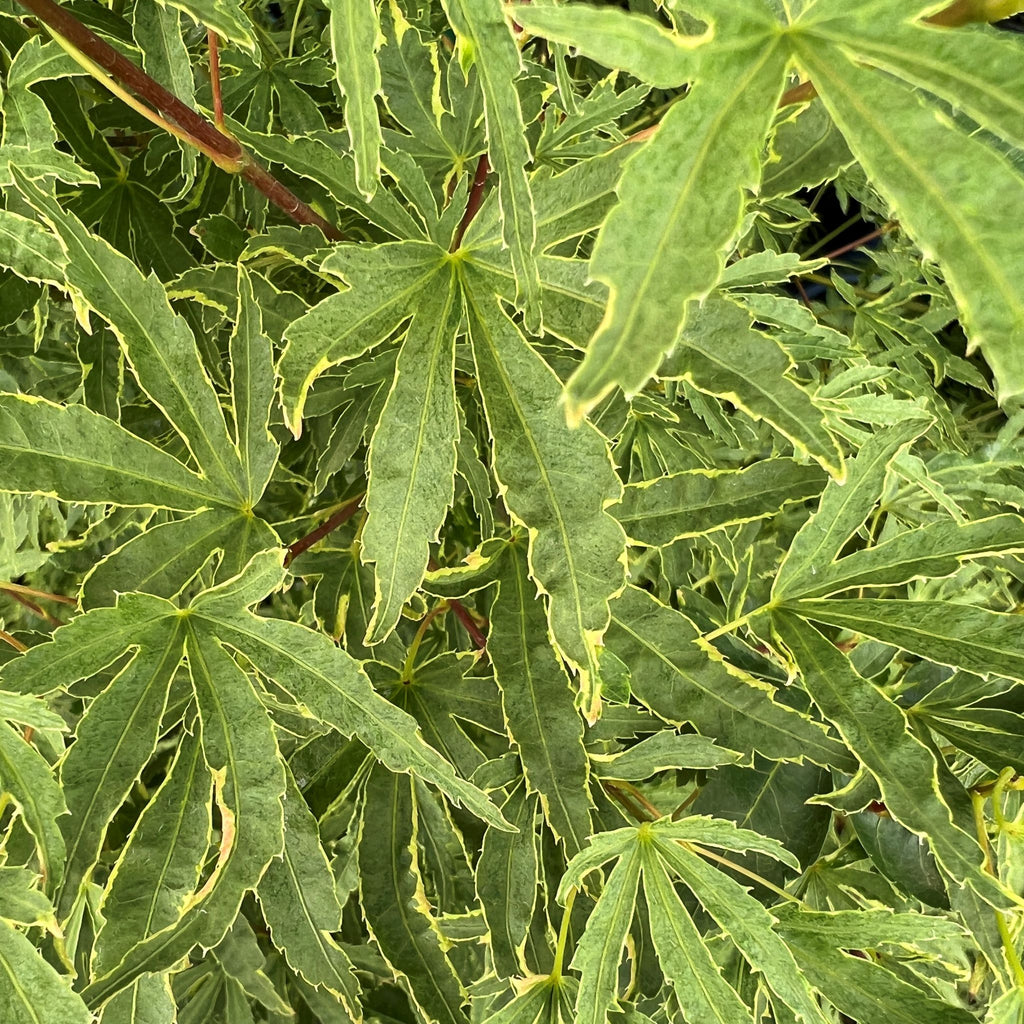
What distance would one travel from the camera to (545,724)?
527 mm

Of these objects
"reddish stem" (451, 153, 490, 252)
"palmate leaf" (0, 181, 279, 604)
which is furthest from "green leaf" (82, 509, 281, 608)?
"reddish stem" (451, 153, 490, 252)

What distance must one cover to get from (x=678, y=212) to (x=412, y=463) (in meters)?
0.23

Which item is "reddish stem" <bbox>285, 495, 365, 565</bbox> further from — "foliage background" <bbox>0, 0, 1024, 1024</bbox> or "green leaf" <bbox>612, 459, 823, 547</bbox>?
"green leaf" <bbox>612, 459, 823, 547</bbox>

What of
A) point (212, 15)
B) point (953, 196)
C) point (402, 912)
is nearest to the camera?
point (953, 196)

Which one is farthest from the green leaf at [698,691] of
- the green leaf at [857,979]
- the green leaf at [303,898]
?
the green leaf at [303,898]

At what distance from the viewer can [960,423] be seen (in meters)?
1.38

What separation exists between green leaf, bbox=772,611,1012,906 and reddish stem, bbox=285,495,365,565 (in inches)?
12.4

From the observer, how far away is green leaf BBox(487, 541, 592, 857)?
523 millimetres

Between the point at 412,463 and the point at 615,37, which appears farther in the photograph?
the point at 412,463

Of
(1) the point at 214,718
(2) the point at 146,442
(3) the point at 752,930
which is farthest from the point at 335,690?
(3) the point at 752,930

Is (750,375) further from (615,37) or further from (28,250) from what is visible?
(28,250)

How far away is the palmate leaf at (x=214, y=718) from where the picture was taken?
0.47 metres

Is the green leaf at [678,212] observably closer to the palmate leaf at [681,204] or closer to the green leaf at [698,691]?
the palmate leaf at [681,204]

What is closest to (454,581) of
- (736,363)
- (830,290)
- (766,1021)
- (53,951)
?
(736,363)
